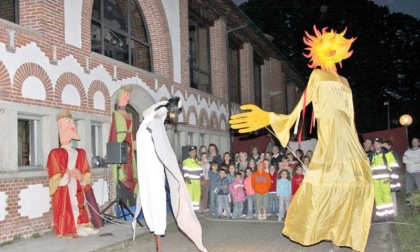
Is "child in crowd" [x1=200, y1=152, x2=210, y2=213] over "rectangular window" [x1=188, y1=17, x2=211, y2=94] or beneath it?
beneath

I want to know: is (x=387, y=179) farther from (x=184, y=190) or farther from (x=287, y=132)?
(x=184, y=190)

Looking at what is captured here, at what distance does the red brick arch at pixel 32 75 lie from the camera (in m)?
9.38

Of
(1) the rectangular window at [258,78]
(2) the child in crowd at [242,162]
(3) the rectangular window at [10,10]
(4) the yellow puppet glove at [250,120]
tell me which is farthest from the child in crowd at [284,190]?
(1) the rectangular window at [258,78]

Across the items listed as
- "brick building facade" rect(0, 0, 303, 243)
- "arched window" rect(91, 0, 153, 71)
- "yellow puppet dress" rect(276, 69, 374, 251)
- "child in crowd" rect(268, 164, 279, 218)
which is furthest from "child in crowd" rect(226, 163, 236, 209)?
"yellow puppet dress" rect(276, 69, 374, 251)

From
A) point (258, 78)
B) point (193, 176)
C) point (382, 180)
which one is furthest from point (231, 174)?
point (258, 78)

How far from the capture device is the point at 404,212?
1238 cm

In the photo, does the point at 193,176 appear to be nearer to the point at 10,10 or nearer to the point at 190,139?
the point at 190,139

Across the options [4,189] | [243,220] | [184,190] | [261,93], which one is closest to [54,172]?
[4,189]

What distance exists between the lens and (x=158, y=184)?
6.82m

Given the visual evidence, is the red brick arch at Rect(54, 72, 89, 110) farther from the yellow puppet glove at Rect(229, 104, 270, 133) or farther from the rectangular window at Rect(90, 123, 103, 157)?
the yellow puppet glove at Rect(229, 104, 270, 133)

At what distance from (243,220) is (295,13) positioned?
40243 millimetres

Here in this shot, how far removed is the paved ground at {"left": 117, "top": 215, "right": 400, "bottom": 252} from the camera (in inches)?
324

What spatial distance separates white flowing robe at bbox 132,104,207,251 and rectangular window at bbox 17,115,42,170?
407cm

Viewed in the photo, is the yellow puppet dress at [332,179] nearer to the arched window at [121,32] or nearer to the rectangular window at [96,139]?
the rectangular window at [96,139]
